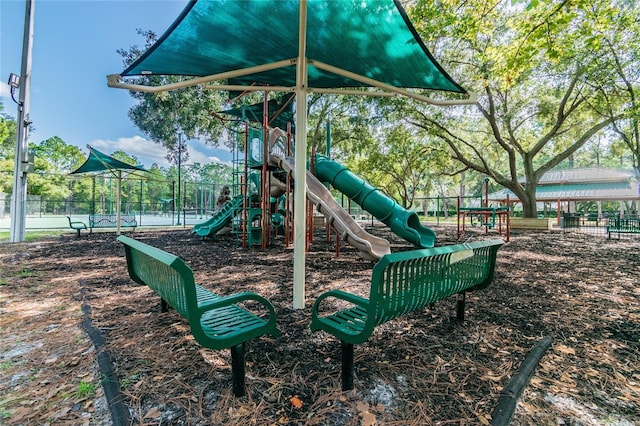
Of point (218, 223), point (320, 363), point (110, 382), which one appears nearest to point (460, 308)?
point (320, 363)

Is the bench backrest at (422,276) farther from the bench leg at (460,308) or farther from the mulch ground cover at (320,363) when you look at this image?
the mulch ground cover at (320,363)

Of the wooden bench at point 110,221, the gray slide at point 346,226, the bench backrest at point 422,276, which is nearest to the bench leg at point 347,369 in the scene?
the bench backrest at point 422,276

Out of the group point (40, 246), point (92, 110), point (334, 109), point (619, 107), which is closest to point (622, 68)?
point (619, 107)

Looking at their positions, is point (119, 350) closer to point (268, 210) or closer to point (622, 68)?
point (268, 210)

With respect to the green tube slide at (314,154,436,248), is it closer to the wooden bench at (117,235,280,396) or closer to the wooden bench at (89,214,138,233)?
the wooden bench at (117,235,280,396)

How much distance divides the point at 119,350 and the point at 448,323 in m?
3.10

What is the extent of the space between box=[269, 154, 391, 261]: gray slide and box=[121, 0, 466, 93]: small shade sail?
3.25 m

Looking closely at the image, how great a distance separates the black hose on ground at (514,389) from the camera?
169 cm

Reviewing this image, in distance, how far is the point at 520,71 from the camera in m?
5.77

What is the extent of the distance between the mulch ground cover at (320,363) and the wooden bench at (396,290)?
0.41 metres

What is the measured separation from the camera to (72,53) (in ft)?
61.1

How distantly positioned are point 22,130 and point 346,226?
10704mm

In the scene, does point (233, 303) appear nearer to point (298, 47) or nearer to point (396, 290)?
point (396, 290)

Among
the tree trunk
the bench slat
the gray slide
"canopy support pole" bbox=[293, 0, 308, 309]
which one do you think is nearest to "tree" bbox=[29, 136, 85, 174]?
the gray slide
